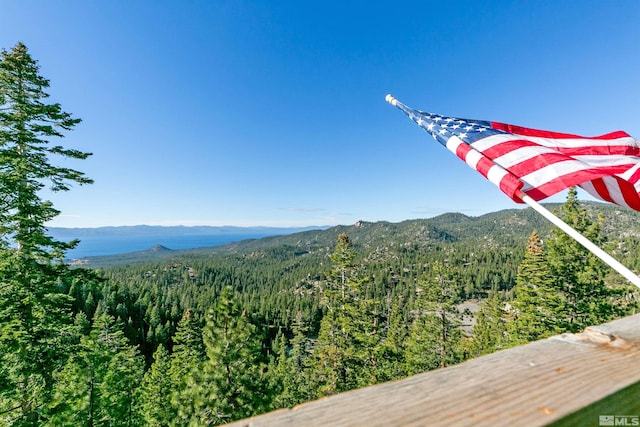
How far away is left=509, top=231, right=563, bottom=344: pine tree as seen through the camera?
13.4m

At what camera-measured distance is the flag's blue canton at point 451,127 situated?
312 centimetres

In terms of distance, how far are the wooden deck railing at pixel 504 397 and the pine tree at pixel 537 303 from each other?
51.5 feet

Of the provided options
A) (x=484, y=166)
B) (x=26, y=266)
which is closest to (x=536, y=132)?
(x=484, y=166)

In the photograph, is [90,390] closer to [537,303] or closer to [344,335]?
[344,335]

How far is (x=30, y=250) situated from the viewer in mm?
7199

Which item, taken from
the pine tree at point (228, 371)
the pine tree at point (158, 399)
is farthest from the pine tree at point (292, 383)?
the pine tree at point (158, 399)

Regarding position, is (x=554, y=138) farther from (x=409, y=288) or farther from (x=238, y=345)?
(x=409, y=288)

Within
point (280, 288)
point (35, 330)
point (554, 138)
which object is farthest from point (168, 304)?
point (554, 138)

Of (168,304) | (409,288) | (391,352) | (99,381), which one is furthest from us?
(409,288)

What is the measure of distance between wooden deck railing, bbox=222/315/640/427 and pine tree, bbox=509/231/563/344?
15687 mm

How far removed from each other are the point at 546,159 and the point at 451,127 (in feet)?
3.41

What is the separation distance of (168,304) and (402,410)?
337 feet

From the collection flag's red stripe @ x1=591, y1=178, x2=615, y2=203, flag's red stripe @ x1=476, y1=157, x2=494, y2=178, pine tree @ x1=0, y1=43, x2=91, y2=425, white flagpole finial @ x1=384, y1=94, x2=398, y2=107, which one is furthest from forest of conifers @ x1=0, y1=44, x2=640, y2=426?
flag's red stripe @ x1=591, y1=178, x2=615, y2=203

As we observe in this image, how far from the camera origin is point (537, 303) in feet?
46.7
